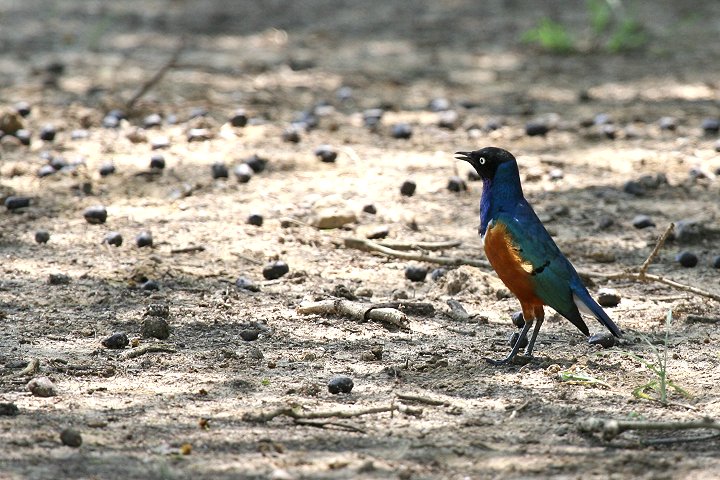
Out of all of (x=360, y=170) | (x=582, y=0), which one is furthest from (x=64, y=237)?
(x=582, y=0)

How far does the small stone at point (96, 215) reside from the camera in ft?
23.5

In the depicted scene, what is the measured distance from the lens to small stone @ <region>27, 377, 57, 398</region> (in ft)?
15.3

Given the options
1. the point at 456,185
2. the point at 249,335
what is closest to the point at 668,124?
the point at 456,185

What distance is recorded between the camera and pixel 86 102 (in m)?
9.80

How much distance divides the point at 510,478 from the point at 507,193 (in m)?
1.83

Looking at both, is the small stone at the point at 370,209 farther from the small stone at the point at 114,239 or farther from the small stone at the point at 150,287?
the small stone at the point at 150,287

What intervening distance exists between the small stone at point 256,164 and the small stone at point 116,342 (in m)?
2.97

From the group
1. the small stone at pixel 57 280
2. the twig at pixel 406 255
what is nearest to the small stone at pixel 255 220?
the twig at pixel 406 255

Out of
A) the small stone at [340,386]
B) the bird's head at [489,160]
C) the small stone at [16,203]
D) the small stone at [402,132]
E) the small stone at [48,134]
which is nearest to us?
the small stone at [340,386]

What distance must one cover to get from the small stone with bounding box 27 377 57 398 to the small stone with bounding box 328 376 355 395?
1.10m

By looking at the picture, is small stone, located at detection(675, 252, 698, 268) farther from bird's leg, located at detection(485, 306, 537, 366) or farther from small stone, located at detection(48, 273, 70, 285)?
small stone, located at detection(48, 273, 70, 285)

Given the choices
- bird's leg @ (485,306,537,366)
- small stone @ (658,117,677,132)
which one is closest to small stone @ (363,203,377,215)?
bird's leg @ (485,306,537,366)

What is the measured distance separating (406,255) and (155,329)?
1.78 metres

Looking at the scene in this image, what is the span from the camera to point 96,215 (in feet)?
23.5
